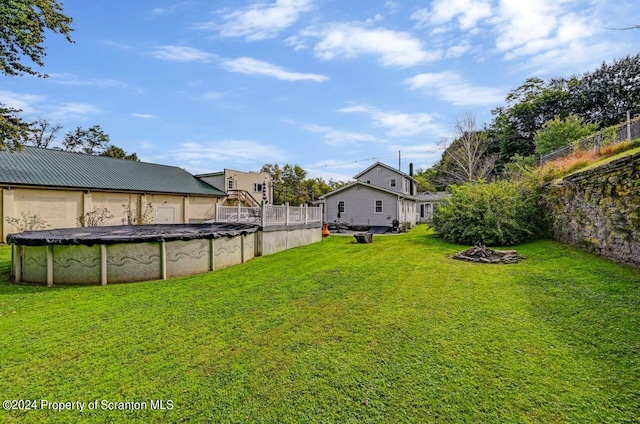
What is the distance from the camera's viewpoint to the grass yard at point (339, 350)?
2.44m

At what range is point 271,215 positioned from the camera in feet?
36.6

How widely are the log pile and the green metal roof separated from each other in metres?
19.8

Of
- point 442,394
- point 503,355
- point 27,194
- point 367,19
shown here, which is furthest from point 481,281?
point 27,194

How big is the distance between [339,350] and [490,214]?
9627mm

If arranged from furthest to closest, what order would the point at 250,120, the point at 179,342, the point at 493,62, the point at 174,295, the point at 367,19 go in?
the point at 250,120, the point at 493,62, the point at 367,19, the point at 174,295, the point at 179,342

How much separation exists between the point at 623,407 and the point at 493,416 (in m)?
1.10

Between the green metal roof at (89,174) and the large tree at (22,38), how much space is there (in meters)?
3.84

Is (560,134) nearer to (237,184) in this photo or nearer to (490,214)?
(490,214)

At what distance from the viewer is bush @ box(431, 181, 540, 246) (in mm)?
10242

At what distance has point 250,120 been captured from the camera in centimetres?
2030

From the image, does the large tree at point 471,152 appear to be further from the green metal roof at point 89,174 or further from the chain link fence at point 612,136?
the green metal roof at point 89,174

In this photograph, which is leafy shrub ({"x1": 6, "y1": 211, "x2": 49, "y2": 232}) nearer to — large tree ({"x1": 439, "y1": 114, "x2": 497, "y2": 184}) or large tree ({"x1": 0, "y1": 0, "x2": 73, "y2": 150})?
large tree ({"x1": 0, "y1": 0, "x2": 73, "y2": 150})

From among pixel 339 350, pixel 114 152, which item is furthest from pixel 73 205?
pixel 114 152

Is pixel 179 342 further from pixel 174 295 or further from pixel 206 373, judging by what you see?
pixel 174 295
